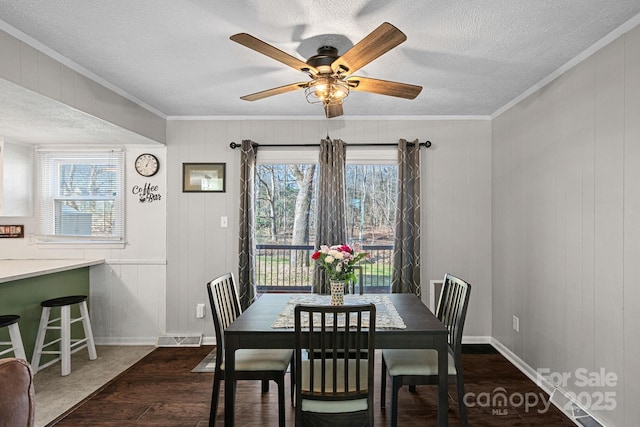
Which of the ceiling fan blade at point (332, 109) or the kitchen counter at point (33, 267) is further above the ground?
the ceiling fan blade at point (332, 109)

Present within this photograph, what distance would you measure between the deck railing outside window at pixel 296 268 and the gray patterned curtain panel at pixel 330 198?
Result: 0.97ft

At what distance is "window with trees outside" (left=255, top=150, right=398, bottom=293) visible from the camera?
4.25 m

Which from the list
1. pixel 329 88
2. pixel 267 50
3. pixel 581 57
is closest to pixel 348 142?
pixel 329 88

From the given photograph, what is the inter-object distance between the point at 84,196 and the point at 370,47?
369 cm

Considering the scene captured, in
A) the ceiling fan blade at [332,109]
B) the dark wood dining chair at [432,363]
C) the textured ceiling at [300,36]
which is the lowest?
the dark wood dining chair at [432,363]

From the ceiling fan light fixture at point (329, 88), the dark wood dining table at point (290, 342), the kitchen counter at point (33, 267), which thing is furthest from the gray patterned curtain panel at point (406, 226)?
the kitchen counter at point (33, 267)

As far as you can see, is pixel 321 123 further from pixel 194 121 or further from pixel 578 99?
pixel 578 99

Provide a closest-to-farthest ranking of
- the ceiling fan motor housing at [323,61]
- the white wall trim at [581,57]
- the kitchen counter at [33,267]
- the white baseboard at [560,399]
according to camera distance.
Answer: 1. the white wall trim at [581,57]
2. the ceiling fan motor housing at [323,61]
3. the white baseboard at [560,399]
4. the kitchen counter at [33,267]

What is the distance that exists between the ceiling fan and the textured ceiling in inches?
8.1

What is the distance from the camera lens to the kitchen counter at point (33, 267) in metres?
2.99

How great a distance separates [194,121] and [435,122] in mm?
2597

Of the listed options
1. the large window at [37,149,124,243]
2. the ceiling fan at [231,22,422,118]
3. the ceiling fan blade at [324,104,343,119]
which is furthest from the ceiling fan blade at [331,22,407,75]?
the large window at [37,149,124,243]

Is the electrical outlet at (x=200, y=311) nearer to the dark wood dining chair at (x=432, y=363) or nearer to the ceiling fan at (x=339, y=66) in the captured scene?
the dark wood dining chair at (x=432, y=363)

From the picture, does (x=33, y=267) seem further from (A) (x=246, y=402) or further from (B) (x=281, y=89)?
(B) (x=281, y=89)
